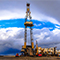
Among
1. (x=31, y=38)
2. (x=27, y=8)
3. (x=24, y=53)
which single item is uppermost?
(x=27, y=8)

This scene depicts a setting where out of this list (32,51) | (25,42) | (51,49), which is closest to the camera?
(32,51)

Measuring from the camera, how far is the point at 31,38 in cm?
6456

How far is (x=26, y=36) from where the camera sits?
64.8 m

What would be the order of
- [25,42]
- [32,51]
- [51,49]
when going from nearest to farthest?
1. [32,51]
2. [25,42]
3. [51,49]

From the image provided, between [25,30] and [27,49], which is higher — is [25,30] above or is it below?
above

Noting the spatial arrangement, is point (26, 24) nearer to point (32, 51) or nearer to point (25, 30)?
point (25, 30)

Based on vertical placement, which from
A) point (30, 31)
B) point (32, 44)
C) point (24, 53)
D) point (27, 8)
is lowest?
point (24, 53)

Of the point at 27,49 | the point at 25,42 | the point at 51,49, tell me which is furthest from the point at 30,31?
the point at 51,49

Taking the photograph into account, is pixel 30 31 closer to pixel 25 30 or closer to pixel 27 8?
pixel 25 30

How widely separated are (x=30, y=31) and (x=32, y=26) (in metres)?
4.29

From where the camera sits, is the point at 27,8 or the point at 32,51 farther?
the point at 27,8

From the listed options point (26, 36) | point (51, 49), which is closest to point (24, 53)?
point (26, 36)

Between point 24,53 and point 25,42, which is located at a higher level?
point 25,42

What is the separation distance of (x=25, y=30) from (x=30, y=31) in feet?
12.4
